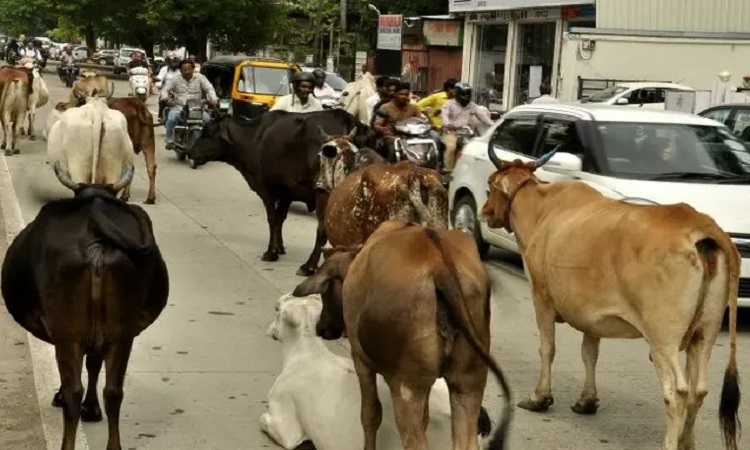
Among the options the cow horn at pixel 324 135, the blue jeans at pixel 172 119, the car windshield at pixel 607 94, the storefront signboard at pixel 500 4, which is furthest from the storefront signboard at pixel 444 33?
the cow horn at pixel 324 135

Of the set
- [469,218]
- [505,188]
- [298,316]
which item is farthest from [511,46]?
[298,316]

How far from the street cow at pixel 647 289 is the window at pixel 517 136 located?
4.62 metres

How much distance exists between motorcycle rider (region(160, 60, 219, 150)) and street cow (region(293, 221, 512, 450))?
630 inches

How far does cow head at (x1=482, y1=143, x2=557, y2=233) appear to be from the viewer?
869cm

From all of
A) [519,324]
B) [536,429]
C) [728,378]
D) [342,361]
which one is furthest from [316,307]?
[519,324]

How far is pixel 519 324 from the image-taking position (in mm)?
10703

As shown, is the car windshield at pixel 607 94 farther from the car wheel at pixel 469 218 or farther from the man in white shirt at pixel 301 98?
the car wheel at pixel 469 218

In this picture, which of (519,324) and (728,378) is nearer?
(728,378)

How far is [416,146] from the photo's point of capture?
1102 cm

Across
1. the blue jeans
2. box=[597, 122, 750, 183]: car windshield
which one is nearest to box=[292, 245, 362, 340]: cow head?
box=[597, 122, 750, 183]: car windshield

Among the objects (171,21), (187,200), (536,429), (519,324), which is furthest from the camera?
(171,21)

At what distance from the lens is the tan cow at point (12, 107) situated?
2220 centimetres

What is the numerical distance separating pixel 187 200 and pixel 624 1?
16579 millimetres

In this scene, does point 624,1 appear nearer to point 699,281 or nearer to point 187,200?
point 187,200
